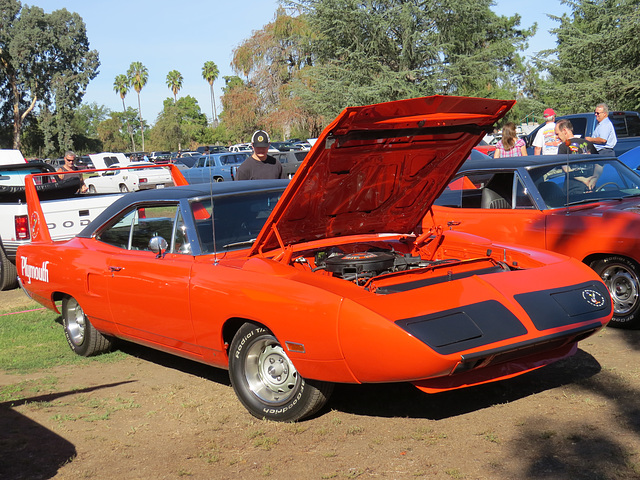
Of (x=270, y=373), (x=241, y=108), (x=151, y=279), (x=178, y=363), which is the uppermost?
(x=241, y=108)

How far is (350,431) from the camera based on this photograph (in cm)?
423

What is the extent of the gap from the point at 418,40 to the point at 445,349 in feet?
95.4

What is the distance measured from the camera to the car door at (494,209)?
22.5ft

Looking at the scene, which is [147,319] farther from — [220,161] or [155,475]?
[220,161]

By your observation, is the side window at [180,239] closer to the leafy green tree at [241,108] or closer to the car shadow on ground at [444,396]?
the car shadow on ground at [444,396]

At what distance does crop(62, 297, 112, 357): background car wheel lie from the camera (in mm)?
6316

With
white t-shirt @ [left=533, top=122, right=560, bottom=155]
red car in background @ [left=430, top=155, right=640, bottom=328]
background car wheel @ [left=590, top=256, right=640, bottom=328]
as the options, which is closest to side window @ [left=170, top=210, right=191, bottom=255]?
red car in background @ [left=430, top=155, right=640, bottom=328]

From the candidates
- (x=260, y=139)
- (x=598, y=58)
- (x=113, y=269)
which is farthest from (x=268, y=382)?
(x=598, y=58)

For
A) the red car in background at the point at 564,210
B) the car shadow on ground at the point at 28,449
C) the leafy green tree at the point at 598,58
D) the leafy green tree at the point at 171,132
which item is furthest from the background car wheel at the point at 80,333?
the leafy green tree at the point at 171,132

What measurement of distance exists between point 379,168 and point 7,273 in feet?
23.2

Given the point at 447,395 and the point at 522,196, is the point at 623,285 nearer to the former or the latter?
the point at 522,196

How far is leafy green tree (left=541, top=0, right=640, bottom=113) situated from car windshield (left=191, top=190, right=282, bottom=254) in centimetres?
2197

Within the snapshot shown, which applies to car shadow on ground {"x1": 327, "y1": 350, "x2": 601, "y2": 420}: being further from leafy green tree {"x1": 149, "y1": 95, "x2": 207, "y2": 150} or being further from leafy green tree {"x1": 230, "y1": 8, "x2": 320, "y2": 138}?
leafy green tree {"x1": 149, "y1": 95, "x2": 207, "y2": 150}

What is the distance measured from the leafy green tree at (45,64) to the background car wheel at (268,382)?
66997mm
